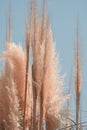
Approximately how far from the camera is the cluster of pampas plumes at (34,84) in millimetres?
2643

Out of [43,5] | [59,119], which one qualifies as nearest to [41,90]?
[59,119]

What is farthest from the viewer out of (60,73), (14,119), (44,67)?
(60,73)

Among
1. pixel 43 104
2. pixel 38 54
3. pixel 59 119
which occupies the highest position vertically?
pixel 38 54

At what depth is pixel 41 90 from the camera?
2.61 meters

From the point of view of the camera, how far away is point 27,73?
288 centimetres

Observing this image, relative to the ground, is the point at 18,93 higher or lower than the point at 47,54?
lower

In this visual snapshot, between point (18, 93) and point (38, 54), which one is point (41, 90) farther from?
point (18, 93)

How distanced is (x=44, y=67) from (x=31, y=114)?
558mm

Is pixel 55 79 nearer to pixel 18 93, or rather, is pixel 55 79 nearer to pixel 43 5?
pixel 18 93

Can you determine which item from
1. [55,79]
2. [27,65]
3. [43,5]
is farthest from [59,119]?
[43,5]

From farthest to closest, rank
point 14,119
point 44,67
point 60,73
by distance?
point 60,73 < point 14,119 < point 44,67

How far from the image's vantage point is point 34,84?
2678 mm

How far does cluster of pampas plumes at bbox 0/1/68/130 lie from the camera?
2643 millimetres

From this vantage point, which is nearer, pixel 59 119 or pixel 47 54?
pixel 47 54
